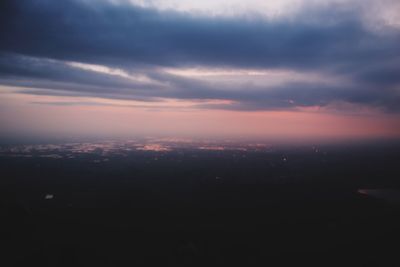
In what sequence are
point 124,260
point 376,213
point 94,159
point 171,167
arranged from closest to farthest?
→ 1. point 124,260
2. point 376,213
3. point 171,167
4. point 94,159

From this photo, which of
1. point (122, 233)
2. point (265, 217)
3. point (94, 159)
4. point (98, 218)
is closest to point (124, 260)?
point (122, 233)

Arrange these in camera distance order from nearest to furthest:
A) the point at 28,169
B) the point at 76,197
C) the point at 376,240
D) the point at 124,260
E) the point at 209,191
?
the point at 124,260, the point at 376,240, the point at 76,197, the point at 209,191, the point at 28,169

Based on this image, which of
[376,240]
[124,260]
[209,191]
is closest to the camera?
[124,260]

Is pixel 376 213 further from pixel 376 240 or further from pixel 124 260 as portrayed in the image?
pixel 124 260

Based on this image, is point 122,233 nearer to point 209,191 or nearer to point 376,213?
point 209,191

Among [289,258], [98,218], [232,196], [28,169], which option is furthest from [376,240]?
[28,169]

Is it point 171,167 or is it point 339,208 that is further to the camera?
point 171,167
